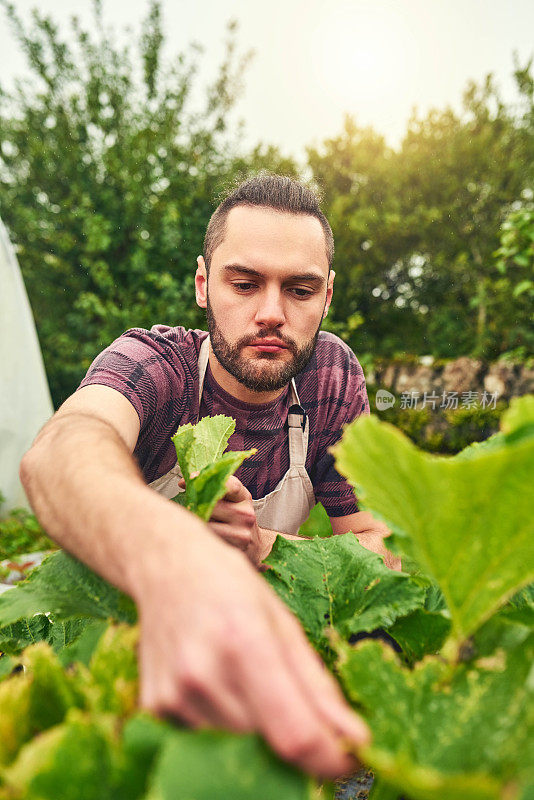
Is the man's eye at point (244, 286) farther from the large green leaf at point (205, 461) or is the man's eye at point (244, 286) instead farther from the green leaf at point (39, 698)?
the green leaf at point (39, 698)

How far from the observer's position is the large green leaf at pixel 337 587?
0.56 meters

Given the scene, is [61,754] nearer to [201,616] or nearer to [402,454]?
[201,616]

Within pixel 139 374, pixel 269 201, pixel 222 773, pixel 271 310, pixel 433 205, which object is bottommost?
pixel 222 773

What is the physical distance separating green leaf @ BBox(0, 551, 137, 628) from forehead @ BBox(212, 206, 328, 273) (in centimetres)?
102

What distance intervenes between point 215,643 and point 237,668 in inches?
0.7

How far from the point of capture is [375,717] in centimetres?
37

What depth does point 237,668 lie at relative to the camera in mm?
307

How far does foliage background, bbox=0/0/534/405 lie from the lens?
19.4ft

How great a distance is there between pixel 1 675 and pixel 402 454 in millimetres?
473

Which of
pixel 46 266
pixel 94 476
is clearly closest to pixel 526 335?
pixel 46 266

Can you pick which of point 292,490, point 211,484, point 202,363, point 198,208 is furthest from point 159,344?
point 198,208

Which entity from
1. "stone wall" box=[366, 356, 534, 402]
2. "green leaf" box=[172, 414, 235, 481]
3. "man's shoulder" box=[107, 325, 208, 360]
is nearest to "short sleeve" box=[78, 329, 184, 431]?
"man's shoulder" box=[107, 325, 208, 360]

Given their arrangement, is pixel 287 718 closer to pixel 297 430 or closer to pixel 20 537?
pixel 297 430

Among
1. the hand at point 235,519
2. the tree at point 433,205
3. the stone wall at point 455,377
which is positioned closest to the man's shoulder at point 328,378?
the hand at point 235,519
